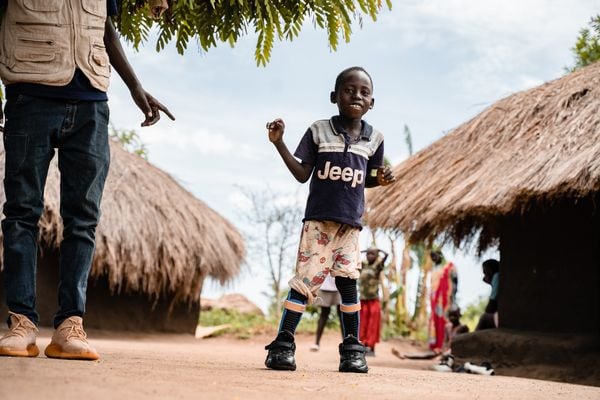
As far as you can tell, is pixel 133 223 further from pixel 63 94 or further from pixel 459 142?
pixel 63 94

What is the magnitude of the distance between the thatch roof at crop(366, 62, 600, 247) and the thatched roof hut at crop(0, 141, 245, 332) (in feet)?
12.1

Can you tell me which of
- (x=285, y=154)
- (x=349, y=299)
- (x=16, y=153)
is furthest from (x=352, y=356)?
(x=16, y=153)

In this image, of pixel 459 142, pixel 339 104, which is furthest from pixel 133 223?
pixel 339 104

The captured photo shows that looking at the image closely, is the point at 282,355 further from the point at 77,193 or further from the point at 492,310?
the point at 492,310

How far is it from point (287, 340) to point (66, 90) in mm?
1501

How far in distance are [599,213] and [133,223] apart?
6.36 meters

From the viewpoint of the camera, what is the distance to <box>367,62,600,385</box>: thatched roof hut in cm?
632

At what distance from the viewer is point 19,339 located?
2.71m

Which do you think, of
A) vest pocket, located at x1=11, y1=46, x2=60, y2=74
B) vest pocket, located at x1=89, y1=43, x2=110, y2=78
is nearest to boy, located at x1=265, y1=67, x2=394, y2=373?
vest pocket, located at x1=89, y1=43, x2=110, y2=78

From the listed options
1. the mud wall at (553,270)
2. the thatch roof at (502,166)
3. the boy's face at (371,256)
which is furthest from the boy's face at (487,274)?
the boy's face at (371,256)

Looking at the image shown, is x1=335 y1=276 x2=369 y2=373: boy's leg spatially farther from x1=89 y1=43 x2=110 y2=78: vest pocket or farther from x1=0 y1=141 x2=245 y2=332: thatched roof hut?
x1=0 y1=141 x2=245 y2=332: thatched roof hut

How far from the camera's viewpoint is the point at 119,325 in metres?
11.2

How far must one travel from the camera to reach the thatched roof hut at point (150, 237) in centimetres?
1021

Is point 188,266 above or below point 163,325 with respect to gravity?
above
